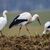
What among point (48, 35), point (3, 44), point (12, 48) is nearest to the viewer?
point (12, 48)

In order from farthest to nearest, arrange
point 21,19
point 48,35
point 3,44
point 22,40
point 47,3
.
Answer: point 47,3 → point 21,19 → point 48,35 → point 22,40 → point 3,44

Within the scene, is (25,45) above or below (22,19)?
below

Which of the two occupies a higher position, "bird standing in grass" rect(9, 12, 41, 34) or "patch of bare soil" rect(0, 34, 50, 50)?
"bird standing in grass" rect(9, 12, 41, 34)

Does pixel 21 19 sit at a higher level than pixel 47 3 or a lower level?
lower

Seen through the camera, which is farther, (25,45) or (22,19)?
(22,19)

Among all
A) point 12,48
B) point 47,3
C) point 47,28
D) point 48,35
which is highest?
point 47,3

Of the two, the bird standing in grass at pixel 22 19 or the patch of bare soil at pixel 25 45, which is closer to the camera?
the patch of bare soil at pixel 25 45

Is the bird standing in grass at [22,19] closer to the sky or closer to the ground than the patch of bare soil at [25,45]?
closer to the sky

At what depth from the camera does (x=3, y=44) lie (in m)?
10.4

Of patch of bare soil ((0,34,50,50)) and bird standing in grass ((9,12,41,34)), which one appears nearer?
patch of bare soil ((0,34,50,50))

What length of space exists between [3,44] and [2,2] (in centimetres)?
4900

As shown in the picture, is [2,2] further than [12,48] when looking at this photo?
Yes

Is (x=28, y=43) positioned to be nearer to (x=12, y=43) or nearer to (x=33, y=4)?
(x=12, y=43)

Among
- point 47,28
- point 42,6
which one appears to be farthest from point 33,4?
point 47,28
